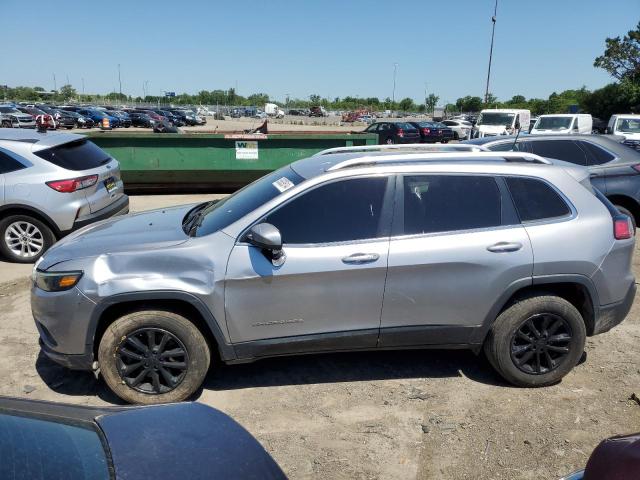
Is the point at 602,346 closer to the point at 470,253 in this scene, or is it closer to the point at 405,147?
the point at 470,253

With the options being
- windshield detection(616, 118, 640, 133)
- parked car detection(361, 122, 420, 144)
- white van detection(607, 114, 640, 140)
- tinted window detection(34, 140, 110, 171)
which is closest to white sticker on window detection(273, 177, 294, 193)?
tinted window detection(34, 140, 110, 171)

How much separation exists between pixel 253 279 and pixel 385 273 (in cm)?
86

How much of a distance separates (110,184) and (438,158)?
482 cm

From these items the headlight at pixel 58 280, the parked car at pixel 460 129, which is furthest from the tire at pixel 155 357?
the parked car at pixel 460 129

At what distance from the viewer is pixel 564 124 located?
792 inches

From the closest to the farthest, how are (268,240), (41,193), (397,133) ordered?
1. (268,240)
2. (41,193)
3. (397,133)

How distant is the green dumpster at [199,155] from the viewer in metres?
10.3

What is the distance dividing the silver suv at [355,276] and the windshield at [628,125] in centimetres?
1789

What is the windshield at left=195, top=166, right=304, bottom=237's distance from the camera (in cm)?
360

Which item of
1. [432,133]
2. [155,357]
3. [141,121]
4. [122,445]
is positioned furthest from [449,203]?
[141,121]

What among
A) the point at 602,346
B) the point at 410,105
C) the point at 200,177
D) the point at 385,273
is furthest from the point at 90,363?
the point at 410,105

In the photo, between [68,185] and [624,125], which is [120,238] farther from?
[624,125]

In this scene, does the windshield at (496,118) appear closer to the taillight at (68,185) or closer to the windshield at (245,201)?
the taillight at (68,185)

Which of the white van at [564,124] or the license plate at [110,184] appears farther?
the white van at [564,124]
